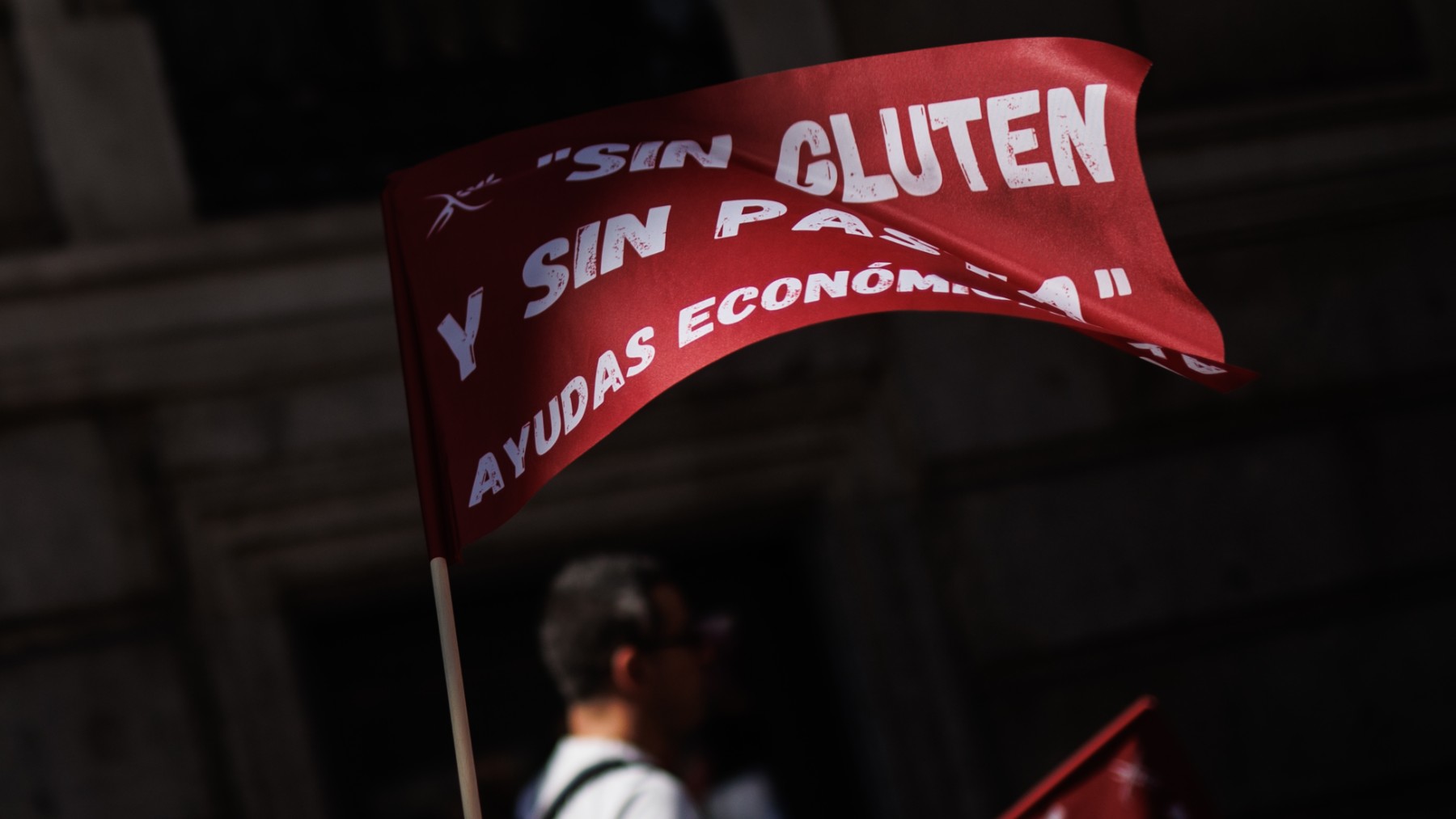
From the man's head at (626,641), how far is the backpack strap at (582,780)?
0.56 ft

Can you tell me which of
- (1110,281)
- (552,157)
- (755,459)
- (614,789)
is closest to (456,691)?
(614,789)

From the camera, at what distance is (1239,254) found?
5082 millimetres

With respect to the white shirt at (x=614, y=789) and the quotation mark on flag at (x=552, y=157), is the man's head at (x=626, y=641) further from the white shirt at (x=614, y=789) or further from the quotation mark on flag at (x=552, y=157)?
the quotation mark on flag at (x=552, y=157)

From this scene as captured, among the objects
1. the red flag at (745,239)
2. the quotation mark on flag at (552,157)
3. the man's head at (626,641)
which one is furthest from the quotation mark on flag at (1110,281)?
the man's head at (626,641)

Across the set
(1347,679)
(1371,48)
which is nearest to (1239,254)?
(1371,48)

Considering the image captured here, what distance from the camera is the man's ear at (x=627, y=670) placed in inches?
97.9

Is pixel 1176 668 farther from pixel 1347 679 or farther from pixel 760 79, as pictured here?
pixel 760 79

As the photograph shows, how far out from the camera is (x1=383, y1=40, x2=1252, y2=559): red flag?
1973 millimetres

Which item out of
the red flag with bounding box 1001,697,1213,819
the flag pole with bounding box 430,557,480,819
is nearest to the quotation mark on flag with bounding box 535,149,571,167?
the flag pole with bounding box 430,557,480,819

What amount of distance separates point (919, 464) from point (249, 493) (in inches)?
Result: 86.1

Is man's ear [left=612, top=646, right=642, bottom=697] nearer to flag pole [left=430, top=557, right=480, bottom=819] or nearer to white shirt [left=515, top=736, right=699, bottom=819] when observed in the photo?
white shirt [left=515, top=736, right=699, bottom=819]

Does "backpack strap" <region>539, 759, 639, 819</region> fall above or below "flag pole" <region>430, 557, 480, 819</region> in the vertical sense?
below

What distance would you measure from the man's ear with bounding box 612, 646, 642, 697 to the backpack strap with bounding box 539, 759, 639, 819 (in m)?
0.18

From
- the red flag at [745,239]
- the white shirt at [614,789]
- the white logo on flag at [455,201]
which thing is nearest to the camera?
the red flag at [745,239]
